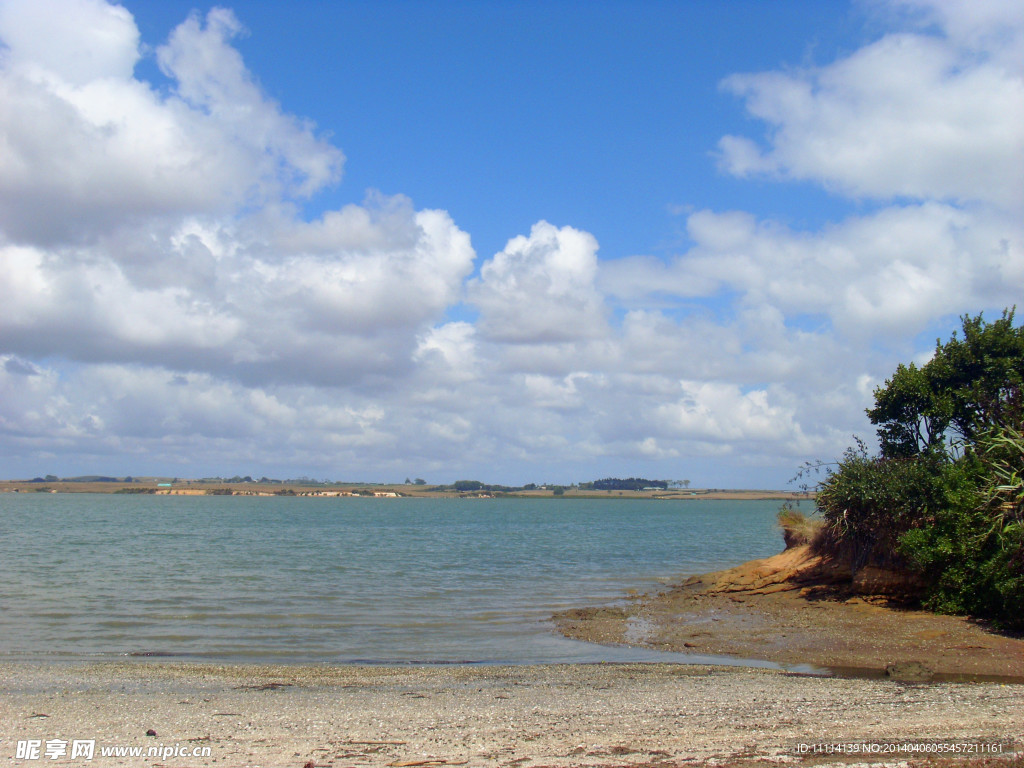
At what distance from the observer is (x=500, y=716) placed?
12289 millimetres

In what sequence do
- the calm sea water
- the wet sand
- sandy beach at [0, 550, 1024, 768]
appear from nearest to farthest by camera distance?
sandy beach at [0, 550, 1024, 768], the wet sand, the calm sea water

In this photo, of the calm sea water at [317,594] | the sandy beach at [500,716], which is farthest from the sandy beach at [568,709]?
the calm sea water at [317,594]

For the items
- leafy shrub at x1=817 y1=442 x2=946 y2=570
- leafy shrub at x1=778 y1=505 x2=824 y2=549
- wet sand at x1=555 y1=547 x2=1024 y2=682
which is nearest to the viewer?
wet sand at x1=555 y1=547 x2=1024 y2=682

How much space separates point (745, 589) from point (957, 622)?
371 inches

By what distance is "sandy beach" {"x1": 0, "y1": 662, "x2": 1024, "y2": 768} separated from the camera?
33.0ft

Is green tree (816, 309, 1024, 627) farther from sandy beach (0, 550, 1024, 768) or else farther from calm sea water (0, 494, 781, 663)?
calm sea water (0, 494, 781, 663)

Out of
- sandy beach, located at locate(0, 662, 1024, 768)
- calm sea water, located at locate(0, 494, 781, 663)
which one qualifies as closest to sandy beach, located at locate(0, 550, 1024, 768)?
sandy beach, located at locate(0, 662, 1024, 768)

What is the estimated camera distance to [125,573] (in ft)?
117

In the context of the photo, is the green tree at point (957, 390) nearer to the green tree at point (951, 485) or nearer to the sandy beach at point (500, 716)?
the green tree at point (951, 485)

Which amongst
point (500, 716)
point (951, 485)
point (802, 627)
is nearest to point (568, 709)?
point (500, 716)

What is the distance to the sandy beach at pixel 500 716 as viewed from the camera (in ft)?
33.0

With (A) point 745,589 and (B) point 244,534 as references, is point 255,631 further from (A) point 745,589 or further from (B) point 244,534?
(B) point 244,534

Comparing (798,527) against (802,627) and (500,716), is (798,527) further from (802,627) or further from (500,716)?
(500,716)

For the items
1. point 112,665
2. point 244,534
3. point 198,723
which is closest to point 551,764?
point 198,723
